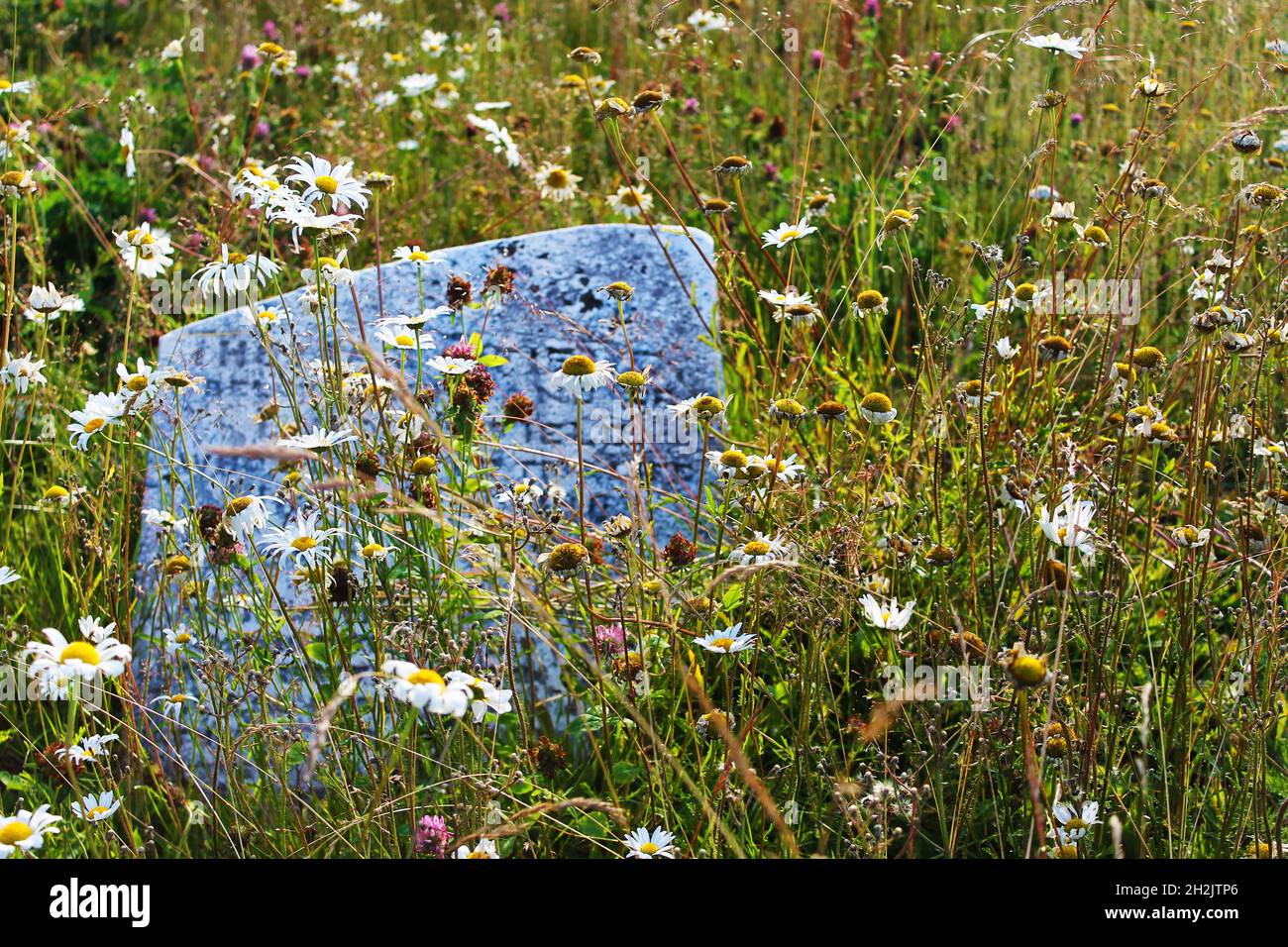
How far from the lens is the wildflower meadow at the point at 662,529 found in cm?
175

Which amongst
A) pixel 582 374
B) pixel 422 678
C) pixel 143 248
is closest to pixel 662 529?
pixel 582 374

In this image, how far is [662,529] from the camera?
9.01 ft

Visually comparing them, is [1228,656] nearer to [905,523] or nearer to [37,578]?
[905,523]

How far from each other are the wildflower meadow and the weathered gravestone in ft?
0.04

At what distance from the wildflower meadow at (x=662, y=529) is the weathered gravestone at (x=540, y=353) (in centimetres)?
1

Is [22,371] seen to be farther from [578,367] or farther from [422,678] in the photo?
[422,678]

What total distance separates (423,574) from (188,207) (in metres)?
2.66

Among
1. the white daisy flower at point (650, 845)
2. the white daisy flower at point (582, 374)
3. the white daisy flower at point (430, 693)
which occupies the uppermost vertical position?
the white daisy flower at point (582, 374)

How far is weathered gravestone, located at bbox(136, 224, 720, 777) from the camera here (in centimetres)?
271

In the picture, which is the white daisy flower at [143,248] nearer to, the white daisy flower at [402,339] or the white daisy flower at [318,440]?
the white daisy flower at [402,339]

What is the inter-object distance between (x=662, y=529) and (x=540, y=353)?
536mm

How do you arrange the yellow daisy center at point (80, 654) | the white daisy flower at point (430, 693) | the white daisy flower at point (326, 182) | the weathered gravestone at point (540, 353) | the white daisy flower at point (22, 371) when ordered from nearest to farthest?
the white daisy flower at point (430, 693) < the yellow daisy center at point (80, 654) < the white daisy flower at point (326, 182) < the white daisy flower at point (22, 371) < the weathered gravestone at point (540, 353)

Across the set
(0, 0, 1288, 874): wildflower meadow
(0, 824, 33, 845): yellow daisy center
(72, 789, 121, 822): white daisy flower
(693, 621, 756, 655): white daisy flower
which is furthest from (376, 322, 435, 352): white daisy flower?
(0, 824, 33, 845): yellow daisy center

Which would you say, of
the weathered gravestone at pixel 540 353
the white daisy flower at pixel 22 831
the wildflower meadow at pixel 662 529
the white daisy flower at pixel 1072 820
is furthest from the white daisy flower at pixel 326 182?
the white daisy flower at pixel 1072 820
